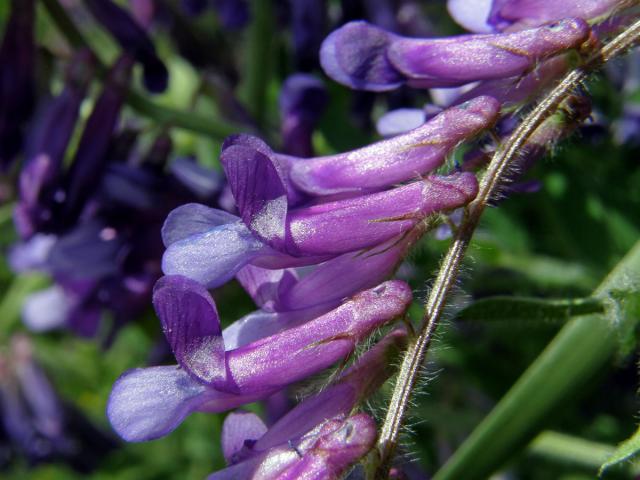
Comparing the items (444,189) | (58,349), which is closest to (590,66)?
(444,189)

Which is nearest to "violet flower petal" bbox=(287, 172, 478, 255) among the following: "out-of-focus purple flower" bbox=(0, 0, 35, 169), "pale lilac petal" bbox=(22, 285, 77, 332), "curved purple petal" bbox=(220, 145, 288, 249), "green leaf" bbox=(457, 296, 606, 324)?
"curved purple petal" bbox=(220, 145, 288, 249)

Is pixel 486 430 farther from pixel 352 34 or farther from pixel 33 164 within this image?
pixel 33 164

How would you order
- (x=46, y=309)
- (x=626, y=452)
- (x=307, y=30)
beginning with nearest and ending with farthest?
(x=626, y=452)
(x=307, y=30)
(x=46, y=309)

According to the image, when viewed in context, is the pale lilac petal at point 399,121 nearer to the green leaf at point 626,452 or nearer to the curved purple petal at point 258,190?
the curved purple petal at point 258,190

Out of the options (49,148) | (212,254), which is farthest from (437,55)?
(49,148)

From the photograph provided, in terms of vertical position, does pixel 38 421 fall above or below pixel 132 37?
below

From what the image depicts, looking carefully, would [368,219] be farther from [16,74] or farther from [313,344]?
[16,74]
